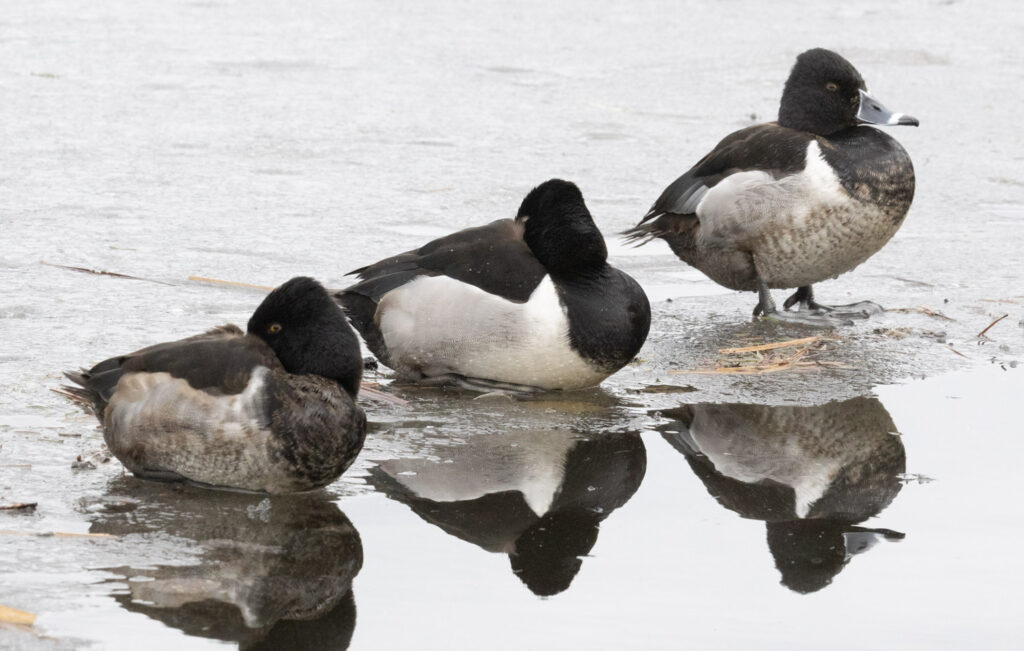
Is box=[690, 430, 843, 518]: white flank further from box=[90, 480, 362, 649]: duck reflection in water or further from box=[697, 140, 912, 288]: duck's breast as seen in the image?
box=[697, 140, 912, 288]: duck's breast

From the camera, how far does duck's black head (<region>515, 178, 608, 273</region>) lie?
5.49 m

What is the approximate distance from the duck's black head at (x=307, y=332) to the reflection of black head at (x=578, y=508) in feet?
2.58

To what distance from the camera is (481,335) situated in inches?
214

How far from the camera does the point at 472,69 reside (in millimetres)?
11961

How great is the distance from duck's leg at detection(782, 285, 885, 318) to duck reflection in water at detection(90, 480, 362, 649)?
326 cm

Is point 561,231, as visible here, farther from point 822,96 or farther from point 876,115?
point 876,115

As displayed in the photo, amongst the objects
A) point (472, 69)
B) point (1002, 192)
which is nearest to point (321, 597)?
point (1002, 192)

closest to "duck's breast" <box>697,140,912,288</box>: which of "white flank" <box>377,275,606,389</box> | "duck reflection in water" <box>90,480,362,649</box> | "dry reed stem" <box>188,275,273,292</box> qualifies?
"white flank" <box>377,275,606,389</box>

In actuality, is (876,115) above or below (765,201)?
above

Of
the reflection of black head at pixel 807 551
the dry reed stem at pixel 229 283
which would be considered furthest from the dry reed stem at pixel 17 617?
the dry reed stem at pixel 229 283

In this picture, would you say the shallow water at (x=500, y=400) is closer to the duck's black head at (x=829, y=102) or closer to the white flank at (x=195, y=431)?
the white flank at (x=195, y=431)

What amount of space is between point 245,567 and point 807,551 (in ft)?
5.03

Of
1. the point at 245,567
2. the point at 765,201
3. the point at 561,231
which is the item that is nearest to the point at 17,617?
the point at 245,567

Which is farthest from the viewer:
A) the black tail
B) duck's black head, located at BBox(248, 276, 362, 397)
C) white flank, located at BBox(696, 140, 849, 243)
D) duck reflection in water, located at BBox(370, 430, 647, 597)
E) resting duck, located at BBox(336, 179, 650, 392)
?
the black tail
